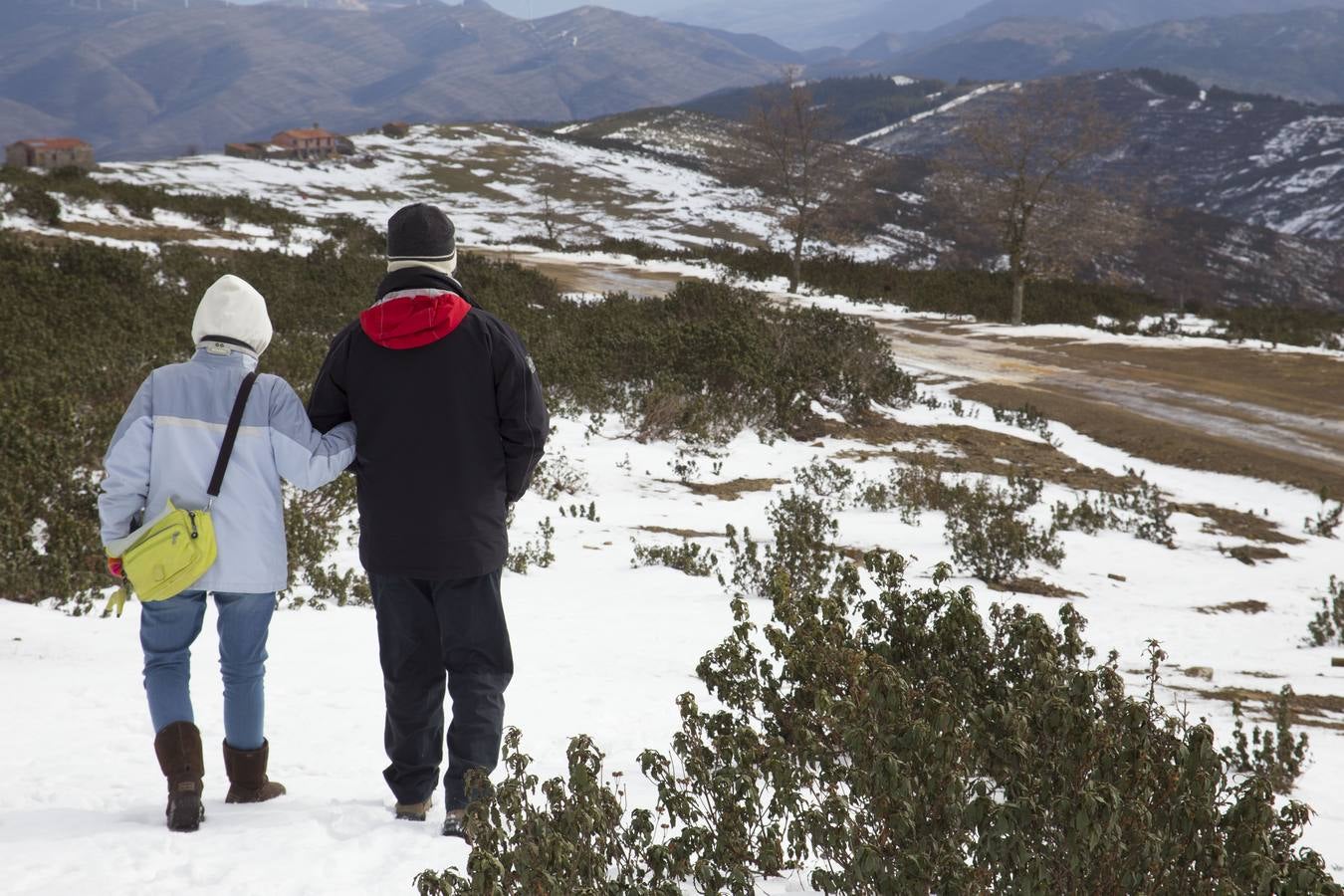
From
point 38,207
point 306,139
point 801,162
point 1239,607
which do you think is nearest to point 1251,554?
point 1239,607

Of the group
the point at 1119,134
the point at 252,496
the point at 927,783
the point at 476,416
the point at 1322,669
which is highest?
the point at 1119,134

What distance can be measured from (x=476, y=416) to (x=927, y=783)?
166 cm

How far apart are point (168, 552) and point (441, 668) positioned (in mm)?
903

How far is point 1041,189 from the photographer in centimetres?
2305

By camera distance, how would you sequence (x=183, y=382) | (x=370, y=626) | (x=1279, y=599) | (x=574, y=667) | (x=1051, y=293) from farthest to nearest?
1. (x=1051, y=293)
2. (x=1279, y=599)
3. (x=370, y=626)
4. (x=574, y=667)
5. (x=183, y=382)

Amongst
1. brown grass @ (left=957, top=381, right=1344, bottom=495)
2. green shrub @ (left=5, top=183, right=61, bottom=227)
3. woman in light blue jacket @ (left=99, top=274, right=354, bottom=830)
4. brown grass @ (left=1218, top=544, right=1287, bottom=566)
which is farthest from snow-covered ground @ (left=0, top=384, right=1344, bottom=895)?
green shrub @ (left=5, top=183, right=61, bottom=227)

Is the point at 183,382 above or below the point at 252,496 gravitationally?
above

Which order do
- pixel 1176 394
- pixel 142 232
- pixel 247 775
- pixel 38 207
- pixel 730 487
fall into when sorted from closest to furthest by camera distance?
pixel 247 775, pixel 730 487, pixel 1176 394, pixel 38 207, pixel 142 232

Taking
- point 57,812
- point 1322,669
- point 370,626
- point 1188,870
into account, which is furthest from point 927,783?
point 1322,669

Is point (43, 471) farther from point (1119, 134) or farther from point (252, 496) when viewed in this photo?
point (1119, 134)

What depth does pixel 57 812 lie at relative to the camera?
3.00 metres

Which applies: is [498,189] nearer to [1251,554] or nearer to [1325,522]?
[1325,522]

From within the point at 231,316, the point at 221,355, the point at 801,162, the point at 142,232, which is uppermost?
the point at 801,162

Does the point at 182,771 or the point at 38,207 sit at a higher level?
the point at 38,207
